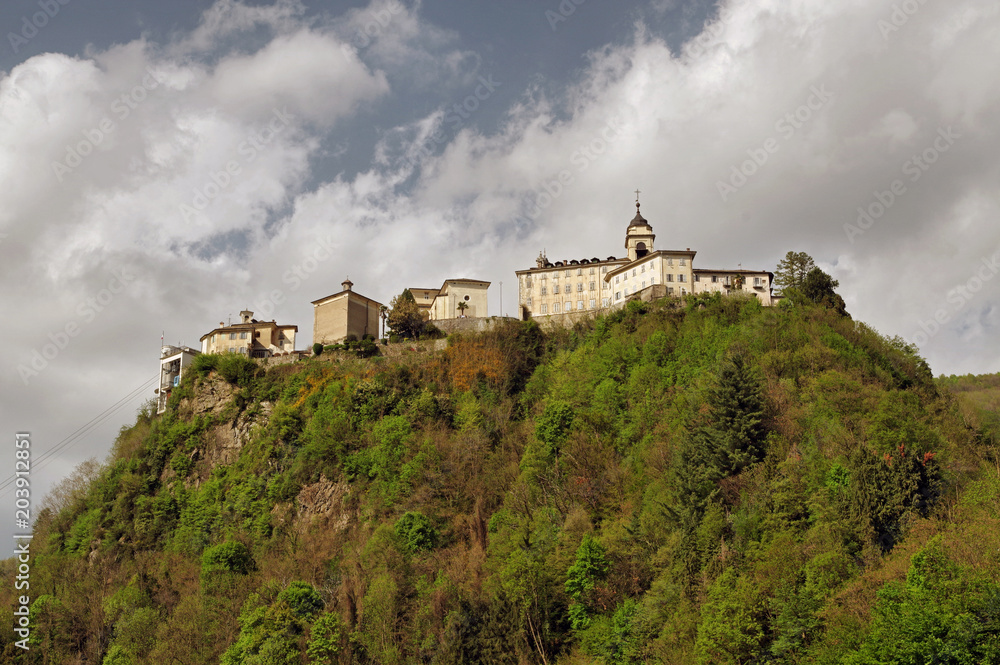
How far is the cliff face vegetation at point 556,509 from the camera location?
36.2 metres

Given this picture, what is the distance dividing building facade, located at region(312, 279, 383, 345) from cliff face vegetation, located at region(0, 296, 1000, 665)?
4729 millimetres

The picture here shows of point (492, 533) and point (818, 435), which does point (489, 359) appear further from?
point (818, 435)

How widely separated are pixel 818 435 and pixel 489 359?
91.3 ft

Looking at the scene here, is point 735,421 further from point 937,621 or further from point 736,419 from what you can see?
point 937,621

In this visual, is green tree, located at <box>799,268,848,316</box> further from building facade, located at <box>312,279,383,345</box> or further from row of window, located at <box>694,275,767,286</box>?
building facade, located at <box>312,279,383,345</box>

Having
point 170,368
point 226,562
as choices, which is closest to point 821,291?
point 226,562

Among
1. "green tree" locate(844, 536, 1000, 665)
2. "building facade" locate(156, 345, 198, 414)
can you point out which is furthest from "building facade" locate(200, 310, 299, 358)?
"green tree" locate(844, 536, 1000, 665)

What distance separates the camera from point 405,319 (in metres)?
72.6

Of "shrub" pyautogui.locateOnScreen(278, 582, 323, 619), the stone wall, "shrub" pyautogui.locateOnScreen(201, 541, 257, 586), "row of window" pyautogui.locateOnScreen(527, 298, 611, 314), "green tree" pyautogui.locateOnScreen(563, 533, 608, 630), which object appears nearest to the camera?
"green tree" pyautogui.locateOnScreen(563, 533, 608, 630)

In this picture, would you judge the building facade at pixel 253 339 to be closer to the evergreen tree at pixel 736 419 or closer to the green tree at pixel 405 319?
the green tree at pixel 405 319

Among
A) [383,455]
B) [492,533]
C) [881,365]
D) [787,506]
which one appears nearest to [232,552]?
[383,455]

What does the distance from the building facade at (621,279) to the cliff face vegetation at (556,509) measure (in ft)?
18.2

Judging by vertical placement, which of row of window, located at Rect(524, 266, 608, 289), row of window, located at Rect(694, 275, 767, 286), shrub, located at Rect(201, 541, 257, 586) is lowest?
shrub, located at Rect(201, 541, 257, 586)

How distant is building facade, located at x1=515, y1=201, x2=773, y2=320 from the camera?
227ft
